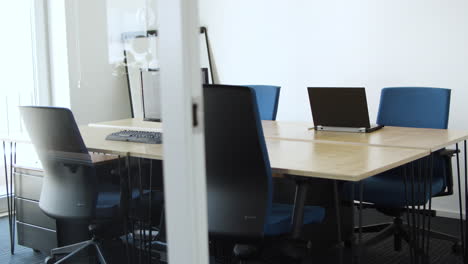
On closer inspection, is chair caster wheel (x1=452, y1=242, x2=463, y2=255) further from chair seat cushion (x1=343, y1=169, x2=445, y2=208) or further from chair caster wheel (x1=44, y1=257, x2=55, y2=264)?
chair caster wheel (x1=44, y1=257, x2=55, y2=264)

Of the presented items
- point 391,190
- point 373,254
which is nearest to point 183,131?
point 391,190

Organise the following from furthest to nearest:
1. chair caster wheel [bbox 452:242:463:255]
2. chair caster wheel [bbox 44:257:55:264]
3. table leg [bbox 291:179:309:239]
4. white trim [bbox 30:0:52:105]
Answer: chair caster wheel [bbox 452:242:463:255] < chair caster wheel [bbox 44:257:55:264] < table leg [bbox 291:179:309:239] < white trim [bbox 30:0:52:105]

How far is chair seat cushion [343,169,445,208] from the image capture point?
298cm

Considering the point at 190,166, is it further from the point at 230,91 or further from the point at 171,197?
the point at 230,91

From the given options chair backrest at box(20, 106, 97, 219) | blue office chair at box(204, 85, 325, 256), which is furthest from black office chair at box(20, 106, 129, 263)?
blue office chair at box(204, 85, 325, 256)

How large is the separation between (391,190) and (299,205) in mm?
937

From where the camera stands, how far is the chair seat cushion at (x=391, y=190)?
298 cm

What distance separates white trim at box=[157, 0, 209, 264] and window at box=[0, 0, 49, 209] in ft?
2.75

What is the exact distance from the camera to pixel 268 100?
4.00 m

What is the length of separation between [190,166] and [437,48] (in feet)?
10.3

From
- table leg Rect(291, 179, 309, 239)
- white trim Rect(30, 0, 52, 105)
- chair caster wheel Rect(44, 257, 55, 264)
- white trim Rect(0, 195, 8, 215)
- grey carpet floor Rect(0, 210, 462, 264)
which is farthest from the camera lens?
grey carpet floor Rect(0, 210, 462, 264)

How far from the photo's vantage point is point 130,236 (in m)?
2.27

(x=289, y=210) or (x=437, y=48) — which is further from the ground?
(x=437, y=48)

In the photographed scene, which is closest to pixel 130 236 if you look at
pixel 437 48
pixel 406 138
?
pixel 406 138
